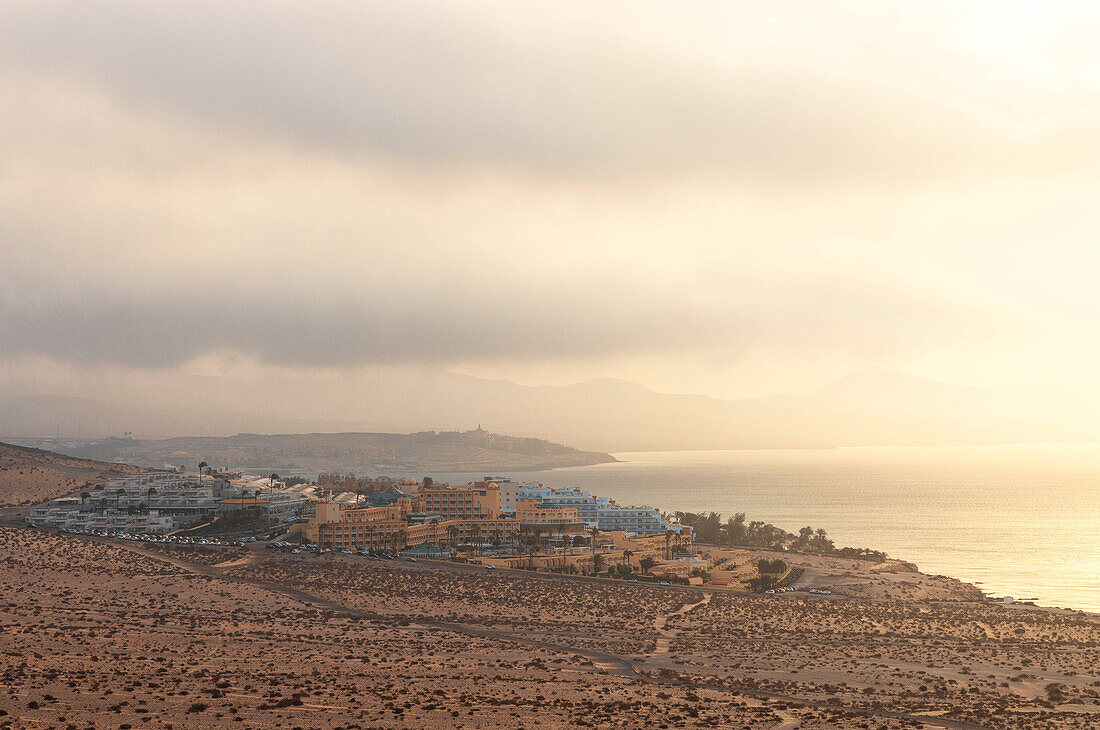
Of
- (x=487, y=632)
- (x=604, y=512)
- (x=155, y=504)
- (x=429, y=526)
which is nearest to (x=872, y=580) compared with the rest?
(x=604, y=512)

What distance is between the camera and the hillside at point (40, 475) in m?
103

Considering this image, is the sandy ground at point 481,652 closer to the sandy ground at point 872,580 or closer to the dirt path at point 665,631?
the dirt path at point 665,631

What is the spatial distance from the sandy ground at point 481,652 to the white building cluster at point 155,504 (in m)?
23.5

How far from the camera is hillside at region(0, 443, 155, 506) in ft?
338

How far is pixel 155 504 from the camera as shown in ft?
335

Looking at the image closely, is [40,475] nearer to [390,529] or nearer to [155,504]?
[155,504]

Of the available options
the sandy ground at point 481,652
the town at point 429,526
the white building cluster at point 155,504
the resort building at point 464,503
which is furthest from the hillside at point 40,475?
the resort building at point 464,503

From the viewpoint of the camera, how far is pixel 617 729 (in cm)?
2611

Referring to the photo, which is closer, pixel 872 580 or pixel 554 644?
pixel 554 644

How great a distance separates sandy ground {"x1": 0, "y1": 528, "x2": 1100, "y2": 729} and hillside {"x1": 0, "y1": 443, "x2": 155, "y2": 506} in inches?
1688

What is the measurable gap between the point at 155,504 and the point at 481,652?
7599 cm

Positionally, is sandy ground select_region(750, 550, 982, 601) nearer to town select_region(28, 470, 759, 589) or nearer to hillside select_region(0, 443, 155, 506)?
town select_region(28, 470, 759, 589)

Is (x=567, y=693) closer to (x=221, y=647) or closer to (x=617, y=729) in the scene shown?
(x=617, y=729)

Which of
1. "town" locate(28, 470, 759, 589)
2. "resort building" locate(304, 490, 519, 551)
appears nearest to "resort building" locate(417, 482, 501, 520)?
"town" locate(28, 470, 759, 589)
